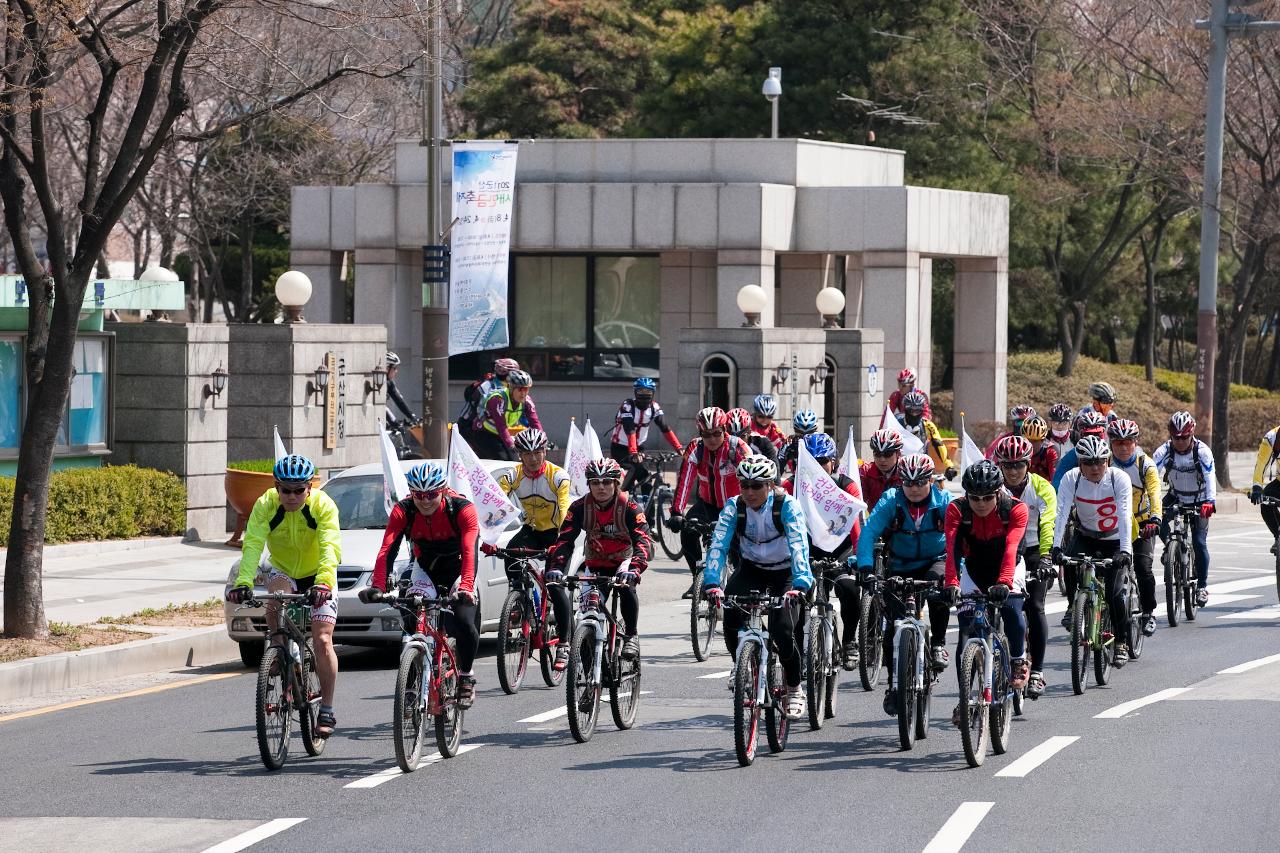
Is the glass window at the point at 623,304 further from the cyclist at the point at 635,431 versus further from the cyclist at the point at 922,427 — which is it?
the cyclist at the point at 922,427

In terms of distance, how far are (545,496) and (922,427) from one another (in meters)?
7.06

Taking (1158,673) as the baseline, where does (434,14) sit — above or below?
above

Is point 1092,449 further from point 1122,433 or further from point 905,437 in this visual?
point 905,437

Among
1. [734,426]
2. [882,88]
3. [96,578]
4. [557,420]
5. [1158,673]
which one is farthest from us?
[882,88]

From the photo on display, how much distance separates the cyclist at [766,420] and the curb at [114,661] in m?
5.48

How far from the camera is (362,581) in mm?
14414

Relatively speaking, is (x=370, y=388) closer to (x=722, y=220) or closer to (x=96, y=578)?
(x=96, y=578)

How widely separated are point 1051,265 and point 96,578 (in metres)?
34.0

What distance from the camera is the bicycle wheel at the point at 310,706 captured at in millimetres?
10930

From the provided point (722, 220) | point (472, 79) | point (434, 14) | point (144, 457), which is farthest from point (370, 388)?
point (472, 79)

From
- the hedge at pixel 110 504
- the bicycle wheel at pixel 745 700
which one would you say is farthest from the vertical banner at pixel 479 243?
the bicycle wheel at pixel 745 700

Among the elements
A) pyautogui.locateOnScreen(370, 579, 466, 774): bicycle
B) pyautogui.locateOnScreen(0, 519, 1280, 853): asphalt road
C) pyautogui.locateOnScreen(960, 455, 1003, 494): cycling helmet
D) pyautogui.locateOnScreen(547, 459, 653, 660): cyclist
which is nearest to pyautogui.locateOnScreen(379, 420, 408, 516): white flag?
pyautogui.locateOnScreen(0, 519, 1280, 853): asphalt road

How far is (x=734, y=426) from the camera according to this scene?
52.7 ft

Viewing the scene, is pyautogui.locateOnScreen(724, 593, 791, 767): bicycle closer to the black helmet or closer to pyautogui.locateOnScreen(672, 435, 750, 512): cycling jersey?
the black helmet
